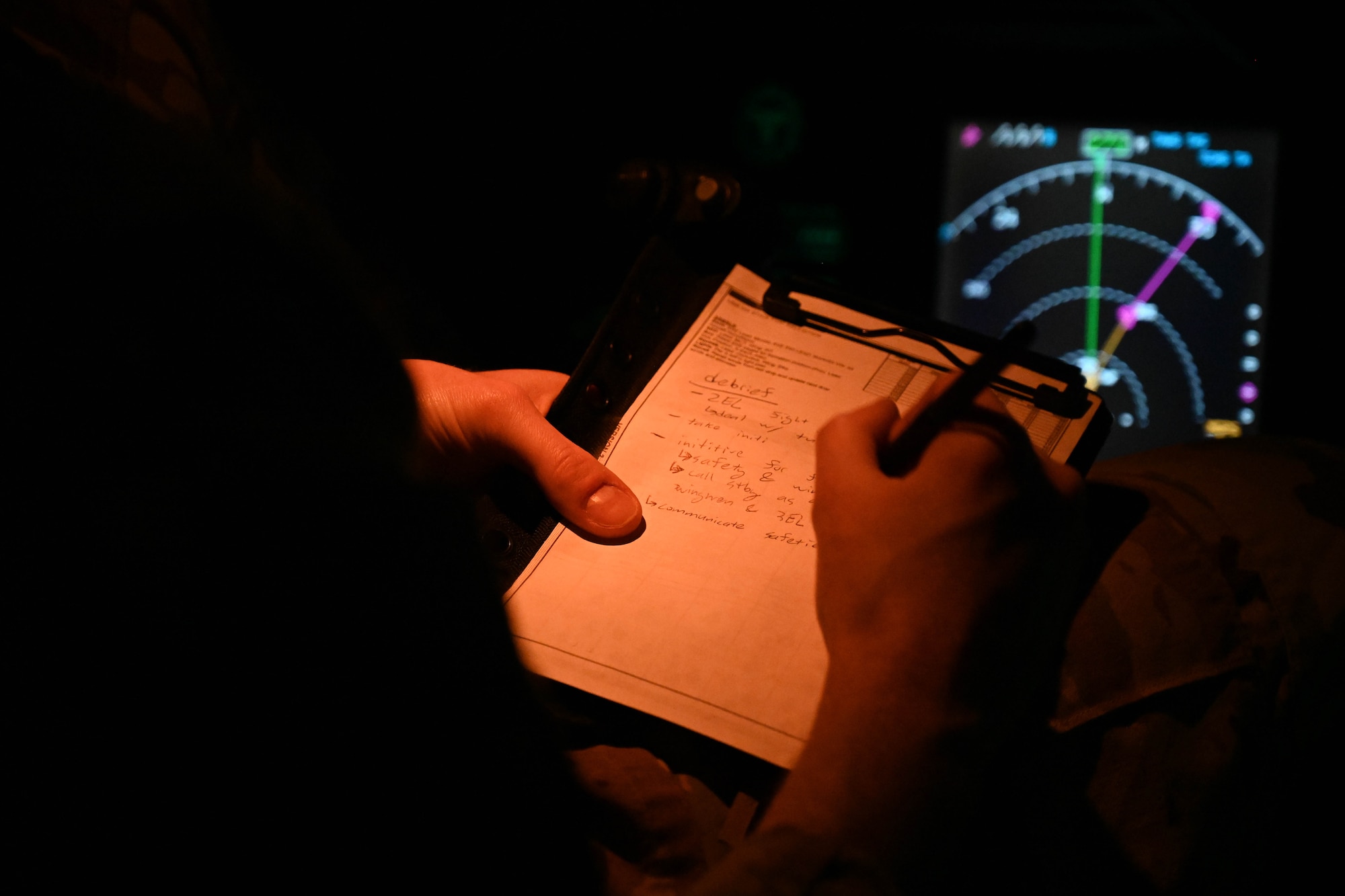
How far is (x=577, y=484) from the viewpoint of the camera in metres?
0.54

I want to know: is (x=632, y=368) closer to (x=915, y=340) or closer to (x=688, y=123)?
(x=915, y=340)

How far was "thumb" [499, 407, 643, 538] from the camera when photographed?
1.76 feet

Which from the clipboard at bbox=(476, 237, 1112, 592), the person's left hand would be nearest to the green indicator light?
the clipboard at bbox=(476, 237, 1112, 592)

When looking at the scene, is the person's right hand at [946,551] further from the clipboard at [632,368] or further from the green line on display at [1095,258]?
the green line on display at [1095,258]

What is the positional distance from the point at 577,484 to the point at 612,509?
0.03 meters

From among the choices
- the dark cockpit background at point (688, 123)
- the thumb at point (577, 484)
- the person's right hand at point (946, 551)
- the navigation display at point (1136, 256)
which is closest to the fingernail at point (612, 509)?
the thumb at point (577, 484)

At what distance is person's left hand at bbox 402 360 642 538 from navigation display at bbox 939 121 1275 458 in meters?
0.93

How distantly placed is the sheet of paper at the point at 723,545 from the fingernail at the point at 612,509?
0.05 feet

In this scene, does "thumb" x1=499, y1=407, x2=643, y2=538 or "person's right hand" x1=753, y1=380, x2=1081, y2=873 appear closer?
"person's right hand" x1=753, y1=380, x2=1081, y2=873

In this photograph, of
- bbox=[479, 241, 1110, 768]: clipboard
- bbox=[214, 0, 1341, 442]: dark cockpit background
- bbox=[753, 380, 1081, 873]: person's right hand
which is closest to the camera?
bbox=[753, 380, 1081, 873]: person's right hand

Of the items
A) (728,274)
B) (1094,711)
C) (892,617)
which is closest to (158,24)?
(728,274)

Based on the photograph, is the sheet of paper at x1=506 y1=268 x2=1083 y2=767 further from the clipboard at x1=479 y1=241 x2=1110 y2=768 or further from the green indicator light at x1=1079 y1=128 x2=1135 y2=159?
the green indicator light at x1=1079 y1=128 x2=1135 y2=159

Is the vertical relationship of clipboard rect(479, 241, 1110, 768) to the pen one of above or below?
below

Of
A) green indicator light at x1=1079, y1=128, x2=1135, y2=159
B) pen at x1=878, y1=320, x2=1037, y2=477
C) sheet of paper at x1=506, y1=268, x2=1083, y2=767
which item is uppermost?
green indicator light at x1=1079, y1=128, x2=1135, y2=159
